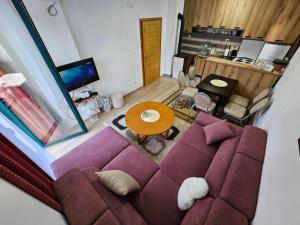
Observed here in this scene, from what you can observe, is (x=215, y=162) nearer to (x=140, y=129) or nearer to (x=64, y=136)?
(x=140, y=129)

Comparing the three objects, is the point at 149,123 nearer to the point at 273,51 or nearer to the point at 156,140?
the point at 156,140

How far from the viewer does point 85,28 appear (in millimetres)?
2482

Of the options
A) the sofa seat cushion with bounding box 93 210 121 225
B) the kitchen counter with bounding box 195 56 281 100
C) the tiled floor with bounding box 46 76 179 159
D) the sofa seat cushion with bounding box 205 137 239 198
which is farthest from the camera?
the kitchen counter with bounding box 195 56 281 100

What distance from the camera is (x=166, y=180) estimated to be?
5.32 feet

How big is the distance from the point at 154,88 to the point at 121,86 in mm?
1165

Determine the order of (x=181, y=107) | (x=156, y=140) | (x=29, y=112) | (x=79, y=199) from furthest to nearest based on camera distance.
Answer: (x=181, y=107)
(x=156, y=140)
(x=29, y=112)
(x=79, y=199)

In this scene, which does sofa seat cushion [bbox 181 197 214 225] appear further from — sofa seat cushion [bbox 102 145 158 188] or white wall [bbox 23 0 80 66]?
white wall [bbox 23 0 80 66]

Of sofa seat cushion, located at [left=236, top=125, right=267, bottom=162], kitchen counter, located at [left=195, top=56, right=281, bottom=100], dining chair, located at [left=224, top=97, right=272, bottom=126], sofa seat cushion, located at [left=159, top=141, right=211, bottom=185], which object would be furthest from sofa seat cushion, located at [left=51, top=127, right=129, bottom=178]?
kitchen counter, located at [left=195, top=56, right=281, bottom=100]

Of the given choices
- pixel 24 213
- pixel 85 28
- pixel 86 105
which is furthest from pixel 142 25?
pixel 24 213

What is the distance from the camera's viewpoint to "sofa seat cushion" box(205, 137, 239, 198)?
142 centimetres

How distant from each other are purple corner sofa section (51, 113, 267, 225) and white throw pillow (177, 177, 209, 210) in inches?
2.2

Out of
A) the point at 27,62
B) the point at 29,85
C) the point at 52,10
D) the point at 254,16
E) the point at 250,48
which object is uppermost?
the point at 52,10

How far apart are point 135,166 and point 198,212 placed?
0.85 meters

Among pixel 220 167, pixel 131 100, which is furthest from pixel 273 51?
pixel 131 100
